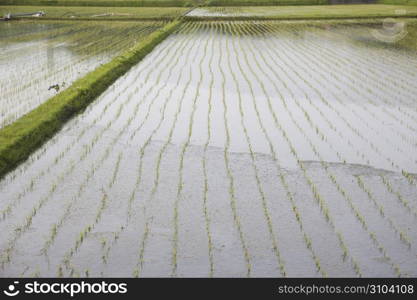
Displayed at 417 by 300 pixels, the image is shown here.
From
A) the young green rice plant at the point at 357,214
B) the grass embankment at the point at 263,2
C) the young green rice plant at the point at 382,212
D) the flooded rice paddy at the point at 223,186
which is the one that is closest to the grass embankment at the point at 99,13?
the grass embankment at the point at 263,2

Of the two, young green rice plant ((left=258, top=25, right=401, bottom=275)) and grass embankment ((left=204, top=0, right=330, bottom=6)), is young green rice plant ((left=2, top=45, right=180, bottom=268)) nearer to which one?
young green rice plant ((left=258, top=25, right=401, bottom=275))

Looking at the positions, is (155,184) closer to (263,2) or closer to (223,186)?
(223,186)

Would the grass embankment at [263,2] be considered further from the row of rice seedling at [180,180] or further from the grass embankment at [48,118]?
the row of rice seedling at [180,180]

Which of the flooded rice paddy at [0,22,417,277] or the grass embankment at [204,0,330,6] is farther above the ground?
the grass embankment at [204,0,330,6]

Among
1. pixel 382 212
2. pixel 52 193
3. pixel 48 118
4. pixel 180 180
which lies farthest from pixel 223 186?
pixel 48 118

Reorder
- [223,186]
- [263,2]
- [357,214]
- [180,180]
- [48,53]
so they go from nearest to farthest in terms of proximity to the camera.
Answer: [357,214] → [223,186] → [180,180] → [48,53] → [263,2]

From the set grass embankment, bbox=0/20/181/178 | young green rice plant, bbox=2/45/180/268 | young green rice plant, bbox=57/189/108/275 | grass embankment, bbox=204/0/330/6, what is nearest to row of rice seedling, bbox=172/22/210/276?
young green rice plant, bbox=57/189/108/275

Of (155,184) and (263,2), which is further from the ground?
(263,2)

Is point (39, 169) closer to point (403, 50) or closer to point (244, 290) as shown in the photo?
point (244, 290)
